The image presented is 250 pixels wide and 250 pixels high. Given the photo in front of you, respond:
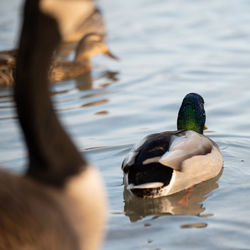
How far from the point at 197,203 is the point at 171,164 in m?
0.40

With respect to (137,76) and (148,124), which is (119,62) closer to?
(137,76)

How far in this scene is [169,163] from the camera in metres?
5.57

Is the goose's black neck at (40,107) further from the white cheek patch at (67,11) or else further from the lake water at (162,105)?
the lake water at (162,105)

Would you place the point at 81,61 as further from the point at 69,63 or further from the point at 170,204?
the point at 170,204

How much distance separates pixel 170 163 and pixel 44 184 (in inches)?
111

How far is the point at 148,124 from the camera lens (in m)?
7.64

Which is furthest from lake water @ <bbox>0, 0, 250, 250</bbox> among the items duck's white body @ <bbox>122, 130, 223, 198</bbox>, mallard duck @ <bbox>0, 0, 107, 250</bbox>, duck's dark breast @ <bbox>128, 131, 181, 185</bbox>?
mallard duck @ <bbox>0, 0, 107, 250</bbox>

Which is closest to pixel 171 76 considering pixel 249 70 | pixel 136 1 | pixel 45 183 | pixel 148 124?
pixel 249 70

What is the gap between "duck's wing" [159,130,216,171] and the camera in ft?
18.4

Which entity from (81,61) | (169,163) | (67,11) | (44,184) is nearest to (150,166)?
(169,163)

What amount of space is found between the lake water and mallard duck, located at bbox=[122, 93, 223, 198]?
0.36 feet

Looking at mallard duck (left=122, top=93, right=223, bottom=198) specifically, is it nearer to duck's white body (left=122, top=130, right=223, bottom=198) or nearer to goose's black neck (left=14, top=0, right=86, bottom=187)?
duck's white body (left=122, top=130, right=223, bottom=198)

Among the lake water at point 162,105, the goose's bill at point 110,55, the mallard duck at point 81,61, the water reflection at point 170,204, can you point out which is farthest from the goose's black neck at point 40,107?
the goose's bill at point 110,55

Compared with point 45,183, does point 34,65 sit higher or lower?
higher
